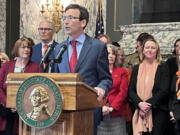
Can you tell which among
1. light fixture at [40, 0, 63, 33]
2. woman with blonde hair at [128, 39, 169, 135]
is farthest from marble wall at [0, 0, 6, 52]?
woman with blonde hair at [128, 39, 169, 135]

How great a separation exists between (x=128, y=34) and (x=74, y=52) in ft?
14.7

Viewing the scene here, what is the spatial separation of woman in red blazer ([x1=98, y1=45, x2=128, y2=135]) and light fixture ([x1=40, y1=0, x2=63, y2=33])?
3.65 meters

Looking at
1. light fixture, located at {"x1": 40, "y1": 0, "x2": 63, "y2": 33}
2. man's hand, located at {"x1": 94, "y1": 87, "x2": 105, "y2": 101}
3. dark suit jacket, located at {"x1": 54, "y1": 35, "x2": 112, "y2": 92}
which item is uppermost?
light fixture, located at {"x1": 40, "y1": 0, "x2": 63, "y2": 33}

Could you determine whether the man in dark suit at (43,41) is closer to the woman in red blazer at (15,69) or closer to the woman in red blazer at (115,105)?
the woman in red blazer at (15,69)

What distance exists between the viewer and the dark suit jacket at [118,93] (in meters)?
5.83

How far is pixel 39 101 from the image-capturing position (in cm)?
298

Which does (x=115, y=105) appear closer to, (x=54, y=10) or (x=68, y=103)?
(x=68, y=103)

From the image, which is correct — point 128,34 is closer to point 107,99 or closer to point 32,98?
point 107,99

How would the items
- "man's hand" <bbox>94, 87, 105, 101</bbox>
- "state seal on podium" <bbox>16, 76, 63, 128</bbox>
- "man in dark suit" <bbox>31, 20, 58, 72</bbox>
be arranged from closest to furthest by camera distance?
"state seal on podium" <bbox>16, 76, 63, 128</bbox> → "man's hand" <bbox>94, 87, 105, 101</bbox> → "man in dark suit" <bbox>31, 20, 58, 72</bbox>

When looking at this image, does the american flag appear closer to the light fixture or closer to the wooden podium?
the light fixture

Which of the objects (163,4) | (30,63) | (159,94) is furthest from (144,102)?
(163,4)

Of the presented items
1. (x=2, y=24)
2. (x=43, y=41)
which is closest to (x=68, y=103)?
(x=43, y=41)

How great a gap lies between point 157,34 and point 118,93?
96.5 inches

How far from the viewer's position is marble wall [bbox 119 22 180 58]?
7665 millimetres
